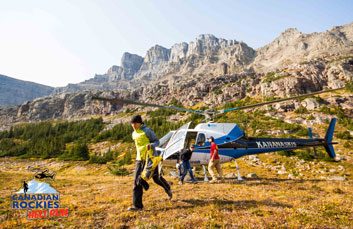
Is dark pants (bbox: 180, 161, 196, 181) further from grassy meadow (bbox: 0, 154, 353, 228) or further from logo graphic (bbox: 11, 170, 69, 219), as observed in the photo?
logo graphic (bbox: 11, 170, 69, 219)

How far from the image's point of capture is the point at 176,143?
47.3 feet

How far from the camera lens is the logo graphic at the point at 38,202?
7.66 metres

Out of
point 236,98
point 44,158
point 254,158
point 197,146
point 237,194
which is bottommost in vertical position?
point 44,158

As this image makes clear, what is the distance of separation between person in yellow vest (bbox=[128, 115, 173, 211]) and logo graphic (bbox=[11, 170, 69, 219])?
228 centimetres

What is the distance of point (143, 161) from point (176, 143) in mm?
6608

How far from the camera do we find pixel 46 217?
7.29 metres

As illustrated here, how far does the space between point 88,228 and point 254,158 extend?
1387 inches

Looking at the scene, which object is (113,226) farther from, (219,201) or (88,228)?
(219,201)

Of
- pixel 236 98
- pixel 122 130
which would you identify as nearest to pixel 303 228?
pixel 122 130

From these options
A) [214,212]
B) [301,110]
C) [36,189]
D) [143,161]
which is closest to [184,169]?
[143,161]

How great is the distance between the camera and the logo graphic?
766cm

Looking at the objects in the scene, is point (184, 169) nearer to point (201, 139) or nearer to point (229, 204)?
Answer: point (201, 139)

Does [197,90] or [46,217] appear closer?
[46,217]

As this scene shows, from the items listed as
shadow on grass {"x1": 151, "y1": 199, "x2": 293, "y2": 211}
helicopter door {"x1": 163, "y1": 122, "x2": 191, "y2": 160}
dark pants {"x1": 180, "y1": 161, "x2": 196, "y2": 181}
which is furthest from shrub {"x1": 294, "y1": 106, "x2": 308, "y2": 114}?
shadow on grass {"x1": 151, "y1": 199, "x2": 293, "y2": 211}
